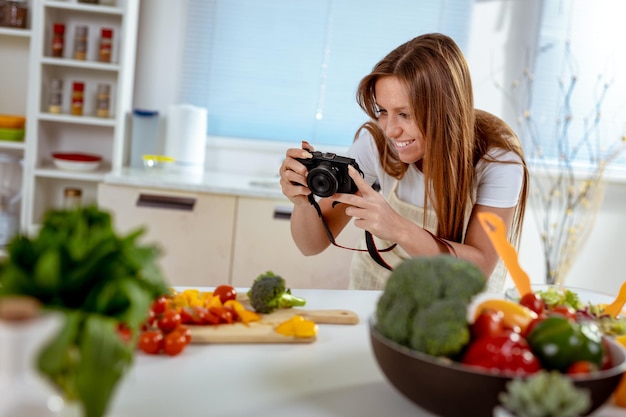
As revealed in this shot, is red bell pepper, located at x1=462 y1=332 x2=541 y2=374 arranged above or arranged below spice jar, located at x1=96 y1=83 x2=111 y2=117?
below

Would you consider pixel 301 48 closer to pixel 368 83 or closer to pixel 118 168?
pixel 118 168

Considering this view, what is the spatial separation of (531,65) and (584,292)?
2224 mm

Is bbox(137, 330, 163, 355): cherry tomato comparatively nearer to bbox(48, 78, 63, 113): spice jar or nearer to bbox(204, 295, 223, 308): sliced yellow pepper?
bbox(204, 295, 223, 308): sliced yellow pepper

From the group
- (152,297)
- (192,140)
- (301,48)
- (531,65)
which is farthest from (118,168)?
(152,297)

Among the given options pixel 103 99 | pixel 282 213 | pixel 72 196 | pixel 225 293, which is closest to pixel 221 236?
pixel 282 213

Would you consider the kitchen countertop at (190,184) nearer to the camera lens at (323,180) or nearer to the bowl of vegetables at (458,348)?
the camera lens at (323,180)

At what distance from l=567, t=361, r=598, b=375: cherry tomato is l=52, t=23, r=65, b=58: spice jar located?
265cm

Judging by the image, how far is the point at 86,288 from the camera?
0.79 m

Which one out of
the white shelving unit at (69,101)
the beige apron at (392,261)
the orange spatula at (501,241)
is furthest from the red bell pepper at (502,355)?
the white shelving unit at (69,101)

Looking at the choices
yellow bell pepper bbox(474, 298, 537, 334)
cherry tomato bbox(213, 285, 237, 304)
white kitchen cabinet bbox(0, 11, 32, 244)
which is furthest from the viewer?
white kitchen cabinet bbox(0, 11, 32, 244)

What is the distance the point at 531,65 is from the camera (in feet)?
11.3

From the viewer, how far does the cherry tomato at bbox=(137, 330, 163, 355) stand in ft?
3.59

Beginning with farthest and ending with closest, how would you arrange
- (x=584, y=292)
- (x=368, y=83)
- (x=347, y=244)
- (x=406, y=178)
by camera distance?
1. (x=347, y=244)
2. (x=406, y=178)
3. (x=368, y=83)
4. (x=584, y=292)

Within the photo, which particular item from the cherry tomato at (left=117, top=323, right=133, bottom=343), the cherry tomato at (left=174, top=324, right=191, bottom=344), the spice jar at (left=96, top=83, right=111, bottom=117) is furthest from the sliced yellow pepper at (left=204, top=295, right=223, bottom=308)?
the spice jar at (left=96, top=83, right=111, bottom=117)
